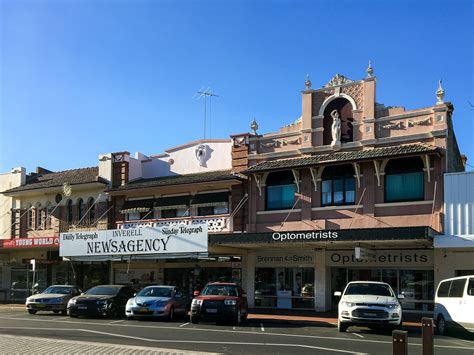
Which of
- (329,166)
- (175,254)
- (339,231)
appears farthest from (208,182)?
(339,231)

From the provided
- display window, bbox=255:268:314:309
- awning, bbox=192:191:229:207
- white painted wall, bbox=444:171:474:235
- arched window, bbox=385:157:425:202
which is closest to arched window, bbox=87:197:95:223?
awning, bbox=192:191:229:207

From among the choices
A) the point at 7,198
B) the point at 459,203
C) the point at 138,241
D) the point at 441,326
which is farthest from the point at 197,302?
the point at 7,198

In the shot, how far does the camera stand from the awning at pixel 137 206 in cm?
3039

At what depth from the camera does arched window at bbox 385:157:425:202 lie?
75.5ft

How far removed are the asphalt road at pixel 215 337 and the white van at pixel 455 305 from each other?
1.76 feet

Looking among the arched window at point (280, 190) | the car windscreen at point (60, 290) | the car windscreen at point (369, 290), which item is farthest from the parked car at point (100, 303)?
the car windscreen at point (369, 290)

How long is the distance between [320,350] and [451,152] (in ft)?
45.2

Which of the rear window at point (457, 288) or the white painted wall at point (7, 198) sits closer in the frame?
the rear window at point (457, 288)

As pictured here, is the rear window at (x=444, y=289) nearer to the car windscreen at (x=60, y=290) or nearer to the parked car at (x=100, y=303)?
the parked car at (x=100, y=303)

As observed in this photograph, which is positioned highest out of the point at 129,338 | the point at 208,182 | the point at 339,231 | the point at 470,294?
the point at 208,182

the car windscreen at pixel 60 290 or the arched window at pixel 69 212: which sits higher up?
the arched window at pixel 69 212

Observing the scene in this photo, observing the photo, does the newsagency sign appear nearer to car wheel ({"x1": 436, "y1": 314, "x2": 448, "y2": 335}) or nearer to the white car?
the white car

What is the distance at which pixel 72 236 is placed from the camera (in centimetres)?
2811

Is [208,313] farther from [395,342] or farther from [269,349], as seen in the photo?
[395,342]
